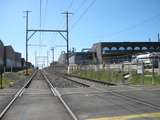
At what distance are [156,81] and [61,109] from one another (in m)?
19.3

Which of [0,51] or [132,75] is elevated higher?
[0,51]

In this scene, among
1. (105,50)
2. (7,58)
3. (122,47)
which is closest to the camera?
(7,58)

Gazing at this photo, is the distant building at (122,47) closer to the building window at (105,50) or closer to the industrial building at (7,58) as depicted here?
the building window at (105,50)

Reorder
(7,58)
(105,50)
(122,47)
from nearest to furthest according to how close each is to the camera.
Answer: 1. (7,58)
2. (105,50)
3. (122,47)

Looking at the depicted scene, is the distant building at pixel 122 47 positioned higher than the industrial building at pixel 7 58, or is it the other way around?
the distant building at pixel 122 47

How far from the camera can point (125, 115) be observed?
38.3 ft

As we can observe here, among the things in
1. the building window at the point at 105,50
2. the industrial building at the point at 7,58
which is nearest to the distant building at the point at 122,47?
the building window at the point at 105,50

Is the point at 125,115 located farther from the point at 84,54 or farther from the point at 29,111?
the point at 84,54

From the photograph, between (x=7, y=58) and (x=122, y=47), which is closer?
(x=7, y=58)

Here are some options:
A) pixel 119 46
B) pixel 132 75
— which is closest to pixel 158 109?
pixel 132 75

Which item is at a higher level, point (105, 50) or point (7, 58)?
point (105, 50)

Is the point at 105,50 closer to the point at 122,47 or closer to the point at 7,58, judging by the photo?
the point at 122,47

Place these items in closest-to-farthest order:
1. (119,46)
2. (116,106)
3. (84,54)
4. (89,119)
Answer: (89,119) → (116,106) → (119,46) → (84,54)

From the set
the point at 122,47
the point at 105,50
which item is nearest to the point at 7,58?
the point at 105,50
